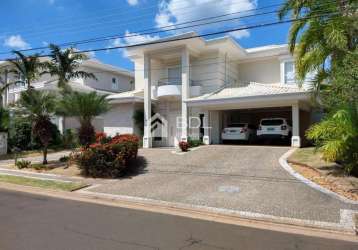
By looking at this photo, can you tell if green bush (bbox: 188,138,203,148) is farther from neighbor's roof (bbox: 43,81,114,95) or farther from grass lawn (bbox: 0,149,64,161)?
grass lawn (bbox: 0,149,64,161)

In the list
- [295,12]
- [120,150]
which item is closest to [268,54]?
[295,12]

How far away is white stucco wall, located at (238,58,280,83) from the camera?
24609 mm

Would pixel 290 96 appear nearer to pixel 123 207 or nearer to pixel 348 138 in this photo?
pixel 348 138

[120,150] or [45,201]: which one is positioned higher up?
[120,150]

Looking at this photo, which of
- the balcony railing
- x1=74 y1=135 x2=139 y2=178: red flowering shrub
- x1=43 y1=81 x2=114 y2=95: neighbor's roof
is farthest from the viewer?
x1=43 y1=81 x2=114 y2=95: neighbor's roof

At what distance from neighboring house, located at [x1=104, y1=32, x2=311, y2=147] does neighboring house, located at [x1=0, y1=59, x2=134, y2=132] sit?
20.1ft

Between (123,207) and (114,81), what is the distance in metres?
27.1

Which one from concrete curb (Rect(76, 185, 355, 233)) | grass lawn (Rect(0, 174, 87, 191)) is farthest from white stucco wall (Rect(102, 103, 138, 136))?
concrete curb (Rect(76, 185, 355, 233))

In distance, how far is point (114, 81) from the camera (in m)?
35.8

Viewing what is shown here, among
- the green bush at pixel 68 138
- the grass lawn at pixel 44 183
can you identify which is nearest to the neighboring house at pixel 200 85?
the green bush at pixel 68 138

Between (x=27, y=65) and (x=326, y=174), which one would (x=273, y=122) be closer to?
(x=326, y=174)

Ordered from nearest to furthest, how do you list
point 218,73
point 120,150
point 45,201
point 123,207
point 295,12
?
1. point 123,207
2. point 45,201
3. point 295,12
4. point 120,150
5. point 218,73

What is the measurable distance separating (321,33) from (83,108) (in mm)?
11808

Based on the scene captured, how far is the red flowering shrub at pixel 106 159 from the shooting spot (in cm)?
1495
